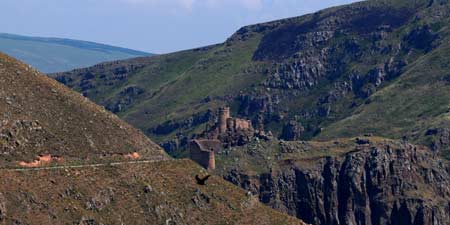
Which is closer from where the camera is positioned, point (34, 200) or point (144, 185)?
point (34, 200)

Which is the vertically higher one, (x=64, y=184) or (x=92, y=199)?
(x=64, y=184)

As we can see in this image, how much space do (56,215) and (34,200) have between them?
340cm

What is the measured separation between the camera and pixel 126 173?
649 ft

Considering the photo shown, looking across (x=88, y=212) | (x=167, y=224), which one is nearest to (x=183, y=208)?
(x=167, y=224)

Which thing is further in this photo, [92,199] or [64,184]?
[92,199]

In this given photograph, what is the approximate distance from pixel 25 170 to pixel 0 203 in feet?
45.1

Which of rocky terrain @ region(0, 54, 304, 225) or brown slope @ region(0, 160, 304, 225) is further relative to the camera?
rocky terrain @ region(0, 54, 304, 225)

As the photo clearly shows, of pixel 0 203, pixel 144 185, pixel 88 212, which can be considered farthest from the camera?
pixel 144 185

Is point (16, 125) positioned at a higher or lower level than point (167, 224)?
higher

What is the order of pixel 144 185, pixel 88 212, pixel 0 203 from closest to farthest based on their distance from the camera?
pixel 0 203, pixel 88 212, pixel 144 185

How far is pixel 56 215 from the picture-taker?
7067 inches

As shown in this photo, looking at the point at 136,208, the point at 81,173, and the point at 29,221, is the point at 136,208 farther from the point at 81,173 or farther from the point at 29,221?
the point at 29,221

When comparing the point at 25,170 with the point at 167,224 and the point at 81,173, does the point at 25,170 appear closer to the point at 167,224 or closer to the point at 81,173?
the point at 81,173

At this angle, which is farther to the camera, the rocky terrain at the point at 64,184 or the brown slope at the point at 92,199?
the rocky terrain at the point at 64,184
